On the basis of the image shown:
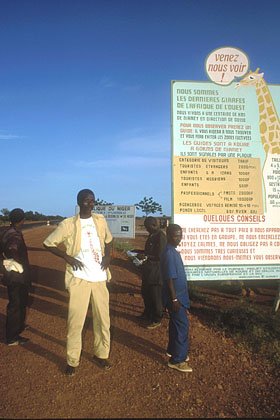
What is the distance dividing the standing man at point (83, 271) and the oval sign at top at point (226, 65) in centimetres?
304

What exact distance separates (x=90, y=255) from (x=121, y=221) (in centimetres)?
787

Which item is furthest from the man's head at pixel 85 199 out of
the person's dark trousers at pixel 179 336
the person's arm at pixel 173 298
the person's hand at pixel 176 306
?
the person's dark trousers at pixel 179 336

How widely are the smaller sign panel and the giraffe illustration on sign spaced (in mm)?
6717

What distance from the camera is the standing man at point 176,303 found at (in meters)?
3.19

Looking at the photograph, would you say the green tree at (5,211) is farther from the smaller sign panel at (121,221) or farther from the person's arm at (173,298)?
the person's arm at (173,298)

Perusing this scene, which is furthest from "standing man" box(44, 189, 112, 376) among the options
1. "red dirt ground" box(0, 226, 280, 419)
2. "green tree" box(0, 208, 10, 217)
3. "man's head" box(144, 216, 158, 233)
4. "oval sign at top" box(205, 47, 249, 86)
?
"green tree" box(0, 208, 10, 217)

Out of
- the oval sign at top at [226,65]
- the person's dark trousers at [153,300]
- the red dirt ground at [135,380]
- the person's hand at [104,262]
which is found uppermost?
the oval sign at top at [226,65]

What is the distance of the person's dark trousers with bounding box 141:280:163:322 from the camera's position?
4.63m

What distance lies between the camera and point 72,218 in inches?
123

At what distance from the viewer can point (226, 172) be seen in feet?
14.9

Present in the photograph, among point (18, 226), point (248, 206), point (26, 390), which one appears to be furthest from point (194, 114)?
point (26, 390)

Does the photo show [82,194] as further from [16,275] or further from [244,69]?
[244,69]

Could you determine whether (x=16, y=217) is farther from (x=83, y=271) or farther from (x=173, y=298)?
(x=173, y=298)

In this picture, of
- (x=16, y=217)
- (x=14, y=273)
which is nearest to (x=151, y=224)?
(x=16, y=217)
